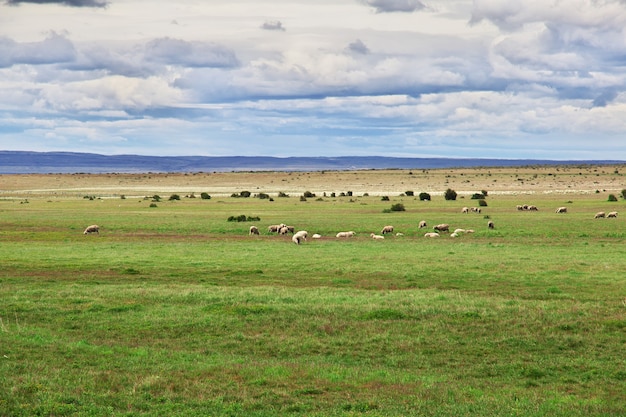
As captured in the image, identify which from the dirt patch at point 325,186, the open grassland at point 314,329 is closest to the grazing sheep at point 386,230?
the open grassland at point 314,329

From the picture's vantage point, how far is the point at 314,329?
19281mm

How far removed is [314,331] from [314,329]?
0.62ft

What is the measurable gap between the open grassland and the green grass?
0.06 metres

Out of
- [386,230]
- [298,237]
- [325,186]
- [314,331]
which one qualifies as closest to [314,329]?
[314,331]

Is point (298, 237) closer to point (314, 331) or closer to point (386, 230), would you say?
point (386, 230)

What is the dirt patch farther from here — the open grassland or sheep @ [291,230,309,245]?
the open grassland

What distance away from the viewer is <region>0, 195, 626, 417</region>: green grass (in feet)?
43.3

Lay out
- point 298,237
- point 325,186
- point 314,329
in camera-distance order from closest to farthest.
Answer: point 314,329, point 298,237, point 325,186

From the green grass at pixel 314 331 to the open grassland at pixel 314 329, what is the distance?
0.19 feet

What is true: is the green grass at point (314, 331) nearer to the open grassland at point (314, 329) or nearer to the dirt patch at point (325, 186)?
the open grassland at point (314, 329)

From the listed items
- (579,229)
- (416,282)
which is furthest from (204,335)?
(579,229)

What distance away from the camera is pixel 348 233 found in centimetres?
4706

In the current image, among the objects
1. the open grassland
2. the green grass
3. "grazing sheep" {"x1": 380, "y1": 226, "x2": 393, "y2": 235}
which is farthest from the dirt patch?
the green grass

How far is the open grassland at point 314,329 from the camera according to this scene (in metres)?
13.2
